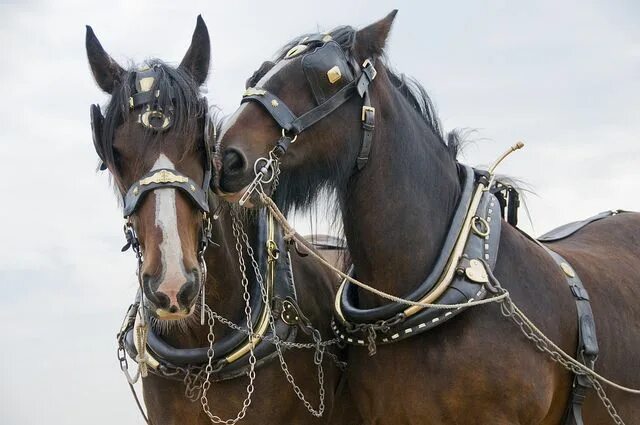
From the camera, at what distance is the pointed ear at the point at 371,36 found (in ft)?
16.5

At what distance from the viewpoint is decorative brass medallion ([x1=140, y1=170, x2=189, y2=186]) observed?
433cm

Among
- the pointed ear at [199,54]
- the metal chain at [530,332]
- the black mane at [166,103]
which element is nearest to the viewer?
the black mane at [166,103]

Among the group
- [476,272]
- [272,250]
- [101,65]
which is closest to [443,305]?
[476,272]

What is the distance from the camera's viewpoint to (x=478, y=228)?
5.11 metres

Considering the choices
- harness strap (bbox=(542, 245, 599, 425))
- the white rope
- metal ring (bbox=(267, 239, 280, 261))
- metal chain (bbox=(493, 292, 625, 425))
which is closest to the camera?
the white rope

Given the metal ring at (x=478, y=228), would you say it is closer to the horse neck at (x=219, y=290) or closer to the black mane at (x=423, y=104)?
the black mane at (x=423, y=104)

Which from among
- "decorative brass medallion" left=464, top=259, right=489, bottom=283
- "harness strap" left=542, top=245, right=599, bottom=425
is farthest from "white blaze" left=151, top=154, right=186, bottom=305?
"harness strap" left=542, top=245, right=599, bottom=425

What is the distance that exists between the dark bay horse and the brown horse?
0.81 feet

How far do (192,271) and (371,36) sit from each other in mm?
1681

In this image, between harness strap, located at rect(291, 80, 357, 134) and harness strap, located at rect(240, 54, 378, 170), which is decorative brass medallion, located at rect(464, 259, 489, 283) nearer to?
harness strap, located at rect(240, 54, 378, 170)

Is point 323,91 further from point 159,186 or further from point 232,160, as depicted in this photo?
point 159,186

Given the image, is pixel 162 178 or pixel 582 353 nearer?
pixel 162 178

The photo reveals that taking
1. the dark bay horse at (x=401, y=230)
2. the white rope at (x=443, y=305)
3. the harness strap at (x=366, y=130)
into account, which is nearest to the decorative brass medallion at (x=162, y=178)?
the dark bay horse at (x=401, y=230)

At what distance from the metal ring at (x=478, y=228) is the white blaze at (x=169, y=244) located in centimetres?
168
